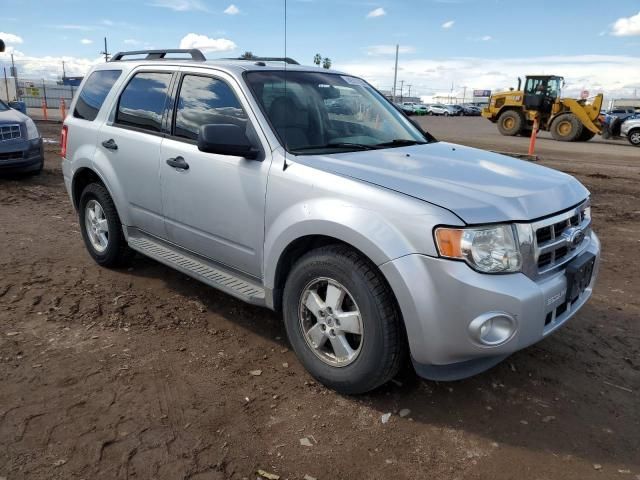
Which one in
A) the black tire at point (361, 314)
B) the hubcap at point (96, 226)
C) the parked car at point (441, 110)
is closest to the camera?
the black tire at point (361, 314)

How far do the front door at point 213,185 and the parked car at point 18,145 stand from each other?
21.0 ft

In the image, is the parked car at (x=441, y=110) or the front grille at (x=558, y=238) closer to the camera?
the front grille at (x=558, y=238)

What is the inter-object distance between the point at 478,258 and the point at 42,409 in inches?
94.2

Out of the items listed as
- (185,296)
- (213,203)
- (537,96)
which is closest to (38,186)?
(185,296)

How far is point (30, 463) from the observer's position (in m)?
2.50

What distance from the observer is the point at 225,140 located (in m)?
3.17

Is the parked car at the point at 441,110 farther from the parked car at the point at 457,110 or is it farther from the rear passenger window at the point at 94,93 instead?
the rear passenger window at the point at 94,93

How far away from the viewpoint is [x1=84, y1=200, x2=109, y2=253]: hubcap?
4898 millimetres

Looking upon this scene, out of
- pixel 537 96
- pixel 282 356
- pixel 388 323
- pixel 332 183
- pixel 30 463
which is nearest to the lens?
pixel 30 463

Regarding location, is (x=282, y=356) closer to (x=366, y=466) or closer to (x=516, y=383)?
(x=366, y=466)

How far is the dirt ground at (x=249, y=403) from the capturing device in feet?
8.42

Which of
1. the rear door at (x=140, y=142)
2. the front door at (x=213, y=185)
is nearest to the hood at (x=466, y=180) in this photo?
the front door at (x=213, y=185)

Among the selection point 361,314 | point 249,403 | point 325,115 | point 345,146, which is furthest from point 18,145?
point 361,314

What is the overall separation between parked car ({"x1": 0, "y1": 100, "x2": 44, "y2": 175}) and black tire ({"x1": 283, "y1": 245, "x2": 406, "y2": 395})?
25.5 feet
